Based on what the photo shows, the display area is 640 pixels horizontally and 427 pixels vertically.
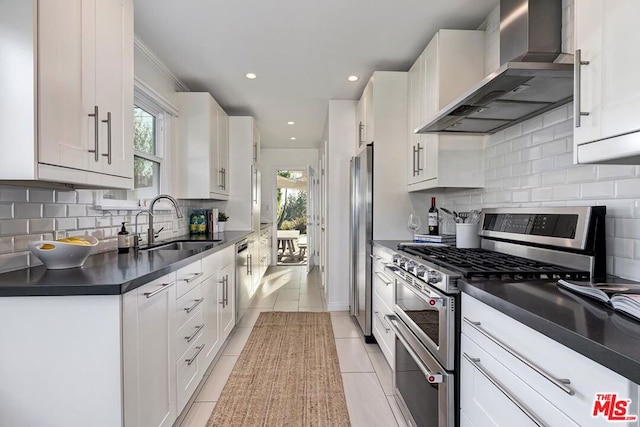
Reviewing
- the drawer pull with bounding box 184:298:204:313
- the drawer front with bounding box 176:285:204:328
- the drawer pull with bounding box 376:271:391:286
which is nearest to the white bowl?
the drawer front with bounding box 176:285:204:328

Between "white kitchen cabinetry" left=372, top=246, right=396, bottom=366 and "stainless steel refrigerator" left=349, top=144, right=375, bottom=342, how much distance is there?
11cm

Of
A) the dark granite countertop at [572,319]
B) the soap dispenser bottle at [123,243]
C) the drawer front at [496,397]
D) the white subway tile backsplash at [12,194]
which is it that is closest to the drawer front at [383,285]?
the drawer front at [496,397]

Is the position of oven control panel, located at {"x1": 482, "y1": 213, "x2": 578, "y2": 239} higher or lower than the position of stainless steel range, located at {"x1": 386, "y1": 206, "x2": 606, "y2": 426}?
higher

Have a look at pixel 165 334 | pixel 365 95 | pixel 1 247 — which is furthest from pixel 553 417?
pixel 365 95

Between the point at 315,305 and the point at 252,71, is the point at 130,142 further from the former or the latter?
the point at 315,305

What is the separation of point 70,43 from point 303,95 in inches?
110

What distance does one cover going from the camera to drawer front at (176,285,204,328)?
1847mm

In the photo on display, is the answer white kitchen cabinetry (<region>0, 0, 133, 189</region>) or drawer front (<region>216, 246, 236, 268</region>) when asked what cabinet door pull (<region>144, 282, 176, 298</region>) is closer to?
white kitchen cabinetry (<region>0, 0, 133, 189</region>)

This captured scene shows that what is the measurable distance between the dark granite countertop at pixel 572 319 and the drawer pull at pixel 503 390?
23 centimetres

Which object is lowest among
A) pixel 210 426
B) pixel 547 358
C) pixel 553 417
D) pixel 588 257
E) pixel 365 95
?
pixel 210 426

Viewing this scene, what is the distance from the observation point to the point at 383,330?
257 cm

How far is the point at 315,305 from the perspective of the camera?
4223 millimetres

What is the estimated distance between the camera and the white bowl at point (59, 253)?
1.48m

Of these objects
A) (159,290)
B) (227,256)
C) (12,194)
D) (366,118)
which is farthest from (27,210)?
(366,118)
